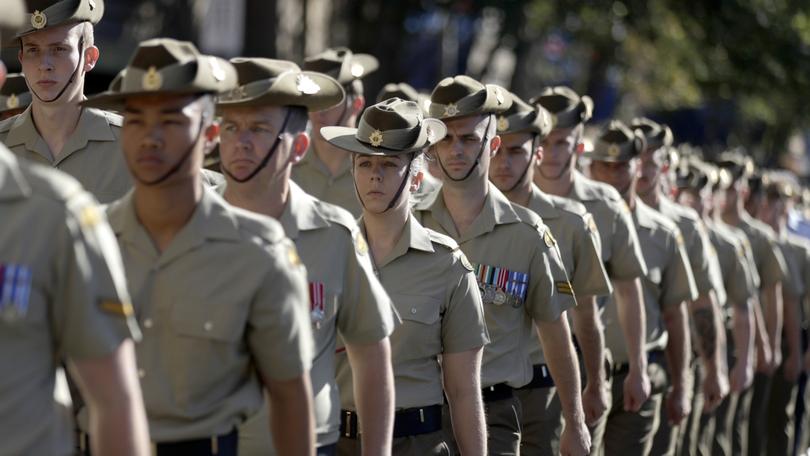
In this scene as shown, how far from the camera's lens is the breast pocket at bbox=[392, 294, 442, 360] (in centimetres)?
696

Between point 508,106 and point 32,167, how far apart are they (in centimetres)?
467

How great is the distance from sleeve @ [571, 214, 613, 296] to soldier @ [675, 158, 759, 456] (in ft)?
12.5

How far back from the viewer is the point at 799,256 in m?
15.1

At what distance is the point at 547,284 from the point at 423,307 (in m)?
1.14

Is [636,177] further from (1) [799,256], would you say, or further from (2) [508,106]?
(1) [799,256]

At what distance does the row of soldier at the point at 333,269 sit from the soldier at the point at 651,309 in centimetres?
1

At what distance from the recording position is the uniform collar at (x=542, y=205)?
890 cm

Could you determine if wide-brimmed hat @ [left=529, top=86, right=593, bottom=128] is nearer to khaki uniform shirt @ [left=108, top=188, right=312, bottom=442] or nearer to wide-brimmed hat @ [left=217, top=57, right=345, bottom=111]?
wide-brimmed hat @ [left=217, top=57, right=345, bottom=111]

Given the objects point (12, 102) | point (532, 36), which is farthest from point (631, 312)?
point (532, 36)

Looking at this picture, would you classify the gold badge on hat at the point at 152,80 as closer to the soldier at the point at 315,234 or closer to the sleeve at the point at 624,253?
the soldier at the point at 315,234

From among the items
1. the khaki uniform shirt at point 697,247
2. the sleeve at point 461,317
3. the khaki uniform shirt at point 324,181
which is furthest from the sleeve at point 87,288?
the khaki uniform shirt at point 697,247

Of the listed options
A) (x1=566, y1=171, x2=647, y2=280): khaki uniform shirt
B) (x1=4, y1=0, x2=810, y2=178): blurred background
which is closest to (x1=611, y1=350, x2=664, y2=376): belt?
(x1=566, y1=171, x2=647, y2=280): khaki uniform shirt

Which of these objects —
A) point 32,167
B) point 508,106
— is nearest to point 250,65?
point 32,167

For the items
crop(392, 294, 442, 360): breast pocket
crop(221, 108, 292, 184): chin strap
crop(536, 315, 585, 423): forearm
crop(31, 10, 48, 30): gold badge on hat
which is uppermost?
crop(31, 10, 48, 30): gold badge on hat
